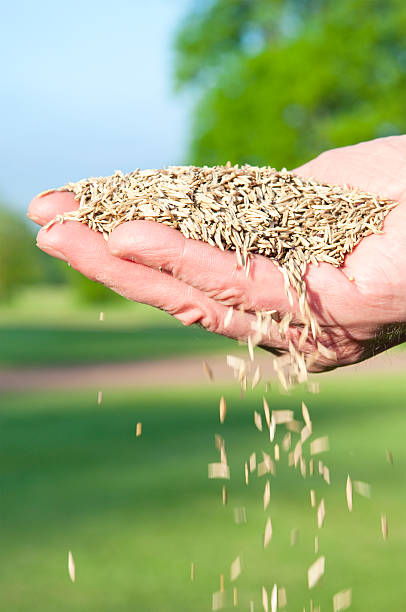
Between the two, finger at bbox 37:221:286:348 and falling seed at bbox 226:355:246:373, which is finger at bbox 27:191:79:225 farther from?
falling seed at bbox 226:355:246:373

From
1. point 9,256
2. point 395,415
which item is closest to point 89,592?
point 395,415

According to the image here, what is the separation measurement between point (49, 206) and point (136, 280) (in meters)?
0.48

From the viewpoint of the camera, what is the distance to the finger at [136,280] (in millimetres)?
2941

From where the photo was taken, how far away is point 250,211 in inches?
118

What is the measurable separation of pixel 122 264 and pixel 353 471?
5.28 metres

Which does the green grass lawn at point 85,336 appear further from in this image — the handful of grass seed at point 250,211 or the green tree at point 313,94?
the handful of grass seed at point 250,211

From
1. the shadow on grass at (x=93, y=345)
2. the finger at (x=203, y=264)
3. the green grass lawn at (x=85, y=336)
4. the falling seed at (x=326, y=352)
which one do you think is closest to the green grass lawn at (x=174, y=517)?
the falling seed at (x=326, y=352)

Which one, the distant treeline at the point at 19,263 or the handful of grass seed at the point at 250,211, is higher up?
the handful of grass seed at the point at 250,211

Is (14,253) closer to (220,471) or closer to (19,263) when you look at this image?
(19,263)

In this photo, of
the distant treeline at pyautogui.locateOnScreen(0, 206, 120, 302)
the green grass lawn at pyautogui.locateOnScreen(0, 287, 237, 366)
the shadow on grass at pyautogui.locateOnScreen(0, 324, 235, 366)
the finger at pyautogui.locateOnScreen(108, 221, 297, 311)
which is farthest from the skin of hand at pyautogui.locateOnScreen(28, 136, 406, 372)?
the distant treeline at pyautogui.locateOnScreen(0, 206, 120, 302)

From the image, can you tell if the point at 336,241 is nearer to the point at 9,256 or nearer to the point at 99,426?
the point at 99,426

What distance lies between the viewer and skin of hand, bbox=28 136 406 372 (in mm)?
2783

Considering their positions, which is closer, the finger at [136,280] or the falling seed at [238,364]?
the falling seed at [238,364]

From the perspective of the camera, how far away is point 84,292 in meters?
33.8
